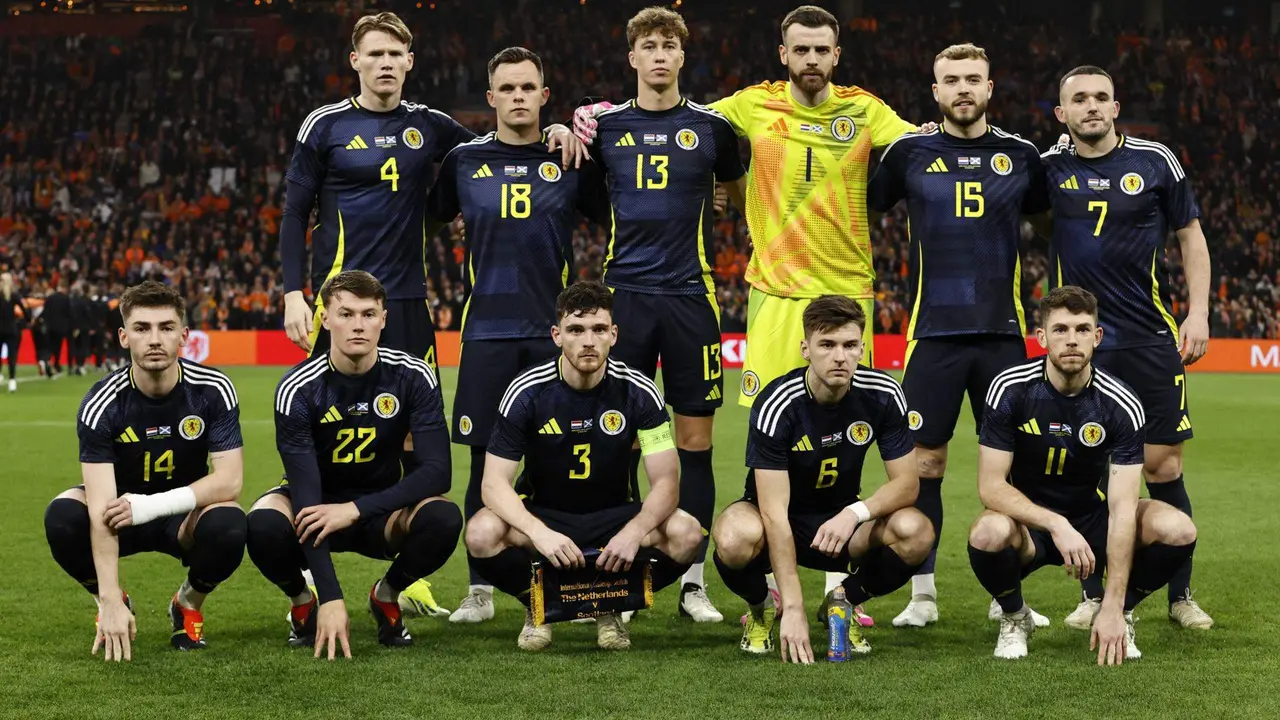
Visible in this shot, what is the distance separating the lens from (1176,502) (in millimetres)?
5887

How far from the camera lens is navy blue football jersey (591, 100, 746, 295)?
596 cm

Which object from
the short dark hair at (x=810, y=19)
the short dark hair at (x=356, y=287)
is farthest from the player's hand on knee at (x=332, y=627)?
the short dark hair at (x=810, y=19)

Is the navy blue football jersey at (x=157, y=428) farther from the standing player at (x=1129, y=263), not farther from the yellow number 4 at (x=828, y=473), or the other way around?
the standing player at (x=1129, y=263)

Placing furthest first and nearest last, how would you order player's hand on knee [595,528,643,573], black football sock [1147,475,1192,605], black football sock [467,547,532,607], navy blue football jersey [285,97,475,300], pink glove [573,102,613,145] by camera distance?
navy blue football jersey [285,97,475,300] < pink glove [573,102,613,145] < black football sock [1147,475,1192,605] < black football sock [467,547,532,607] < player's hand on knee [595,528,643,573]

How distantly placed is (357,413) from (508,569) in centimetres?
80

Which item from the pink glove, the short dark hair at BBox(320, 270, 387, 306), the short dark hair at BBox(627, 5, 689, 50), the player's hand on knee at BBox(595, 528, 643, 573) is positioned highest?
the short dark hair at BBox(627, 5, 689, 50)

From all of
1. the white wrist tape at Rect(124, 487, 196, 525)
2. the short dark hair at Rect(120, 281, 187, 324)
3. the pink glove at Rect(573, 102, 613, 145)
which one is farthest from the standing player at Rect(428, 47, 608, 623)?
the short dark hair at Rect(120, 281, 187, 324)

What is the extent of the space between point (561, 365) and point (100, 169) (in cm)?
2672

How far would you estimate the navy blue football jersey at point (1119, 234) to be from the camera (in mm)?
5797

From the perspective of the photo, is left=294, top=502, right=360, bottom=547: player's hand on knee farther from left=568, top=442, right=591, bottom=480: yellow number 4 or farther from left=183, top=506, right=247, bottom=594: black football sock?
left=568, top=442, right=591, bottom=480: yellow number 4

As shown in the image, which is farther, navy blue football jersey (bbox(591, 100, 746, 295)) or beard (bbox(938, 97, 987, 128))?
navy blue football jersey (bbox(591, 100, 746, 295))

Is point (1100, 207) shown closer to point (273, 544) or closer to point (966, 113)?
point (966, 113)

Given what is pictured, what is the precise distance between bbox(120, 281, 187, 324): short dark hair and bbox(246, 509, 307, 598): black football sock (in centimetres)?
75

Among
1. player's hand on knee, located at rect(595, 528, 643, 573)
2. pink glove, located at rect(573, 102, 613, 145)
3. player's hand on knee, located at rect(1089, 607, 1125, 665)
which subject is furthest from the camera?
pink glove, located at rect(573, 102, 613, 145)
